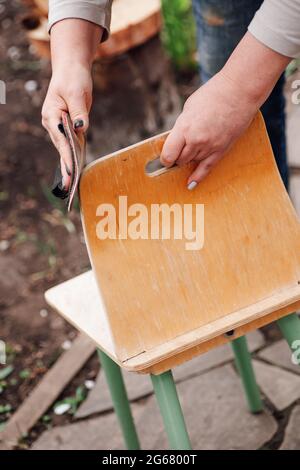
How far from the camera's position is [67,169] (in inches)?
48.8

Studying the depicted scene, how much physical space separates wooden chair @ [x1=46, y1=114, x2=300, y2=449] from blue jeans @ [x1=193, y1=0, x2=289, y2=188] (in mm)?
566

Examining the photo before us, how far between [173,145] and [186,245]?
193 millimetres

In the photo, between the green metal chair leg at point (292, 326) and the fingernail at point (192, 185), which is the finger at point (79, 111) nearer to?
the fingernail at point (192, 185)

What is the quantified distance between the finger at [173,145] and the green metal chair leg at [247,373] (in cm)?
74

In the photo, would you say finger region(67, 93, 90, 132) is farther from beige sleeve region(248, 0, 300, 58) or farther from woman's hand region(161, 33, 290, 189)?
beige sleeve region(248, 0, 300, 58)

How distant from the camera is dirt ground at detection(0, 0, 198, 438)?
2.57 meters

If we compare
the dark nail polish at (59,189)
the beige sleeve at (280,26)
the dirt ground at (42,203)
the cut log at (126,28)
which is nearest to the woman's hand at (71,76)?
the dark nail polish at (59,189)

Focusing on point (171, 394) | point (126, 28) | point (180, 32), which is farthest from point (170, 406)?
point (180, 32)

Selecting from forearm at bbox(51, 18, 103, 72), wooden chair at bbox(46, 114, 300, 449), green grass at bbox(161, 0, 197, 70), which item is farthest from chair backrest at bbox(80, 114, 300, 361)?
green grass at bbox(161, 0, 197, 70)

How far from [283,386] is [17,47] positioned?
9.47 feet
